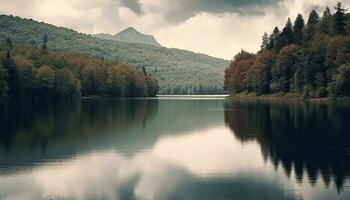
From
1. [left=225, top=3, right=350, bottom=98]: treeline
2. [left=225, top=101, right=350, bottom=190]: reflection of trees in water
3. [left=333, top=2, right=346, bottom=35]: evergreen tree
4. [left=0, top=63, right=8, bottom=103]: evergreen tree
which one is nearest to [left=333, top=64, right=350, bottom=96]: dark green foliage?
[left=225, top=3, right=350, bottom=98]: treeline

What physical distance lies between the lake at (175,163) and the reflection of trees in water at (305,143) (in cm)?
7

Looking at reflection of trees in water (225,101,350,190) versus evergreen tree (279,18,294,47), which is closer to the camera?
reflection of trees in water (225,101,350,190)

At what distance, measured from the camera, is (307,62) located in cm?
15550

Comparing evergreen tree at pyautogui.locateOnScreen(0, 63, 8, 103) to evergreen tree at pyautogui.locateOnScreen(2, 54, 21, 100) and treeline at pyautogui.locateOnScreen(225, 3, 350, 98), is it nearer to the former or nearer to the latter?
evergreen tree at pyautogui.locateOnScreen(2, 54, 21, 100)

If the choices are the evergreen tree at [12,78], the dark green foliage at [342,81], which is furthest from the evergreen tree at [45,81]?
the dark green foliage at [342,81]

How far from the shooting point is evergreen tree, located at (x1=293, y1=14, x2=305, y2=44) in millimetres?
188000

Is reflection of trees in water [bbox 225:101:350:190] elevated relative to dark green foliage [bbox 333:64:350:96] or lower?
lower

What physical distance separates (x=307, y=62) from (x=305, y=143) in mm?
112224

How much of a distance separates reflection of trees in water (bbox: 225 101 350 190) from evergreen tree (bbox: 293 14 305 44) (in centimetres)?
11634

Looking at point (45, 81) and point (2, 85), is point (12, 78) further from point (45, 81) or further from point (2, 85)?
point (45, 81)

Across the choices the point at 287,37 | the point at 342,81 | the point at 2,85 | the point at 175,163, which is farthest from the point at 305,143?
the point at 287,37

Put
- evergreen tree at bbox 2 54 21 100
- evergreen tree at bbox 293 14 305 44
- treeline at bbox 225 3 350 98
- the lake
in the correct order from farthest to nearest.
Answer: evergreen tree at bbox 293 14 305 44 < evergreen tree at bbox 2 54 21 100 < treeline at bbox 225 3 350 98 < the lake

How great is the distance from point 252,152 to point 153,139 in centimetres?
1346

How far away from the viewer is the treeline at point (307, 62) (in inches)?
5599
